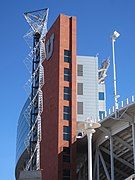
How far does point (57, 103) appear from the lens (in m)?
68.1

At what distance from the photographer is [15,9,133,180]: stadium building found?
65.6 metres

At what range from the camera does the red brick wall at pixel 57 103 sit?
65.3 m

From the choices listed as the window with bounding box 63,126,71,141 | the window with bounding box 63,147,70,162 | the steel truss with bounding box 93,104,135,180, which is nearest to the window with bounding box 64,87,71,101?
the window with bounding box 63,126,71,141

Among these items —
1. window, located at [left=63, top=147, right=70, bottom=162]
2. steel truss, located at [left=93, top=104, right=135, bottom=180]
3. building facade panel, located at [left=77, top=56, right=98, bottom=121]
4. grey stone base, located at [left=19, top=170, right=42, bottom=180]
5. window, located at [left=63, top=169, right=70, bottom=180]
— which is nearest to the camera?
grey stone base, located at [left=19, top=170, right=42, bottom=180]

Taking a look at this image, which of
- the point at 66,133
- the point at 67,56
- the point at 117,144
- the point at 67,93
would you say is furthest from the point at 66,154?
the point at 67,56

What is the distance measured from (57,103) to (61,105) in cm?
77

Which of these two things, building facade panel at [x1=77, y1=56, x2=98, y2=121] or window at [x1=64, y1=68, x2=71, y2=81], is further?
building facade panel at [x1=77, y1=56, x2=98, y2=121]

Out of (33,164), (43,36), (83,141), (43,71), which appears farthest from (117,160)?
(43,36)

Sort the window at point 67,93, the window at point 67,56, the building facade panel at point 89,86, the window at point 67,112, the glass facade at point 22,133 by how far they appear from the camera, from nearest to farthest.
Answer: the window at point 67,112 → the window at point 67,93 → the window at point 67,56 → the building facade panel at point 89,86 → the glass facade at point 22,133

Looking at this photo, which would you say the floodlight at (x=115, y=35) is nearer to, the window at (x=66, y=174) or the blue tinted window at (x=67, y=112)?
the blue tinted window at (x=67, y=112)

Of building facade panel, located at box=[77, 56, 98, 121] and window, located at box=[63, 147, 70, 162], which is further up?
building facade panel, located at box=[77, 56, 98, 121]

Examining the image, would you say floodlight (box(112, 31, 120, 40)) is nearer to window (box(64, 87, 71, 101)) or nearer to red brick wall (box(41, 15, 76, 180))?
red brick wall (box(41, 15, 76, 180))

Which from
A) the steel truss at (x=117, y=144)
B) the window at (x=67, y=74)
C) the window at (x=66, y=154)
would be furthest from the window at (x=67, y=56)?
the window at (x=66, y=154)

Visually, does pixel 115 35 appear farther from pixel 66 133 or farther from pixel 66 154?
pixel 66 154
